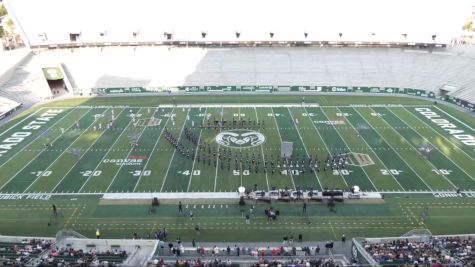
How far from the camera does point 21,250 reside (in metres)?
18.8

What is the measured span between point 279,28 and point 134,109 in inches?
1227

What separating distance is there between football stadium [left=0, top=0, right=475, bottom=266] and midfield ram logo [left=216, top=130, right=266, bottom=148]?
0.18 m

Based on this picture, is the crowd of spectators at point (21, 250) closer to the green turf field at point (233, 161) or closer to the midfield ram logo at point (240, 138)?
the green turf field at point (233, 161)

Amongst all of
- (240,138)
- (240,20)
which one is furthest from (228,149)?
(240,20)

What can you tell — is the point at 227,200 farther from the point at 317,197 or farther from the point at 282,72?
the point at 282,72

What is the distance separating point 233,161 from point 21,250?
16.2 metres

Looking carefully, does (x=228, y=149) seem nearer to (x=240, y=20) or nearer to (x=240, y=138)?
(x=240, y=138)

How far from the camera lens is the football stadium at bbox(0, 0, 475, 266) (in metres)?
21.7

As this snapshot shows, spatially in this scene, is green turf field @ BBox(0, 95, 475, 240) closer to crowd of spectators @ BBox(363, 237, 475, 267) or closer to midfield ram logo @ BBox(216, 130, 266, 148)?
midfield ram logo @ BBox(216, 130, 266, 148)

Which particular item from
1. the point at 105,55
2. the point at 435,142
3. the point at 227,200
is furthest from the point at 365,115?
the point at 105,55

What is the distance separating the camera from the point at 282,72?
195ft

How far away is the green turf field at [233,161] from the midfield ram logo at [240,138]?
0.18 m

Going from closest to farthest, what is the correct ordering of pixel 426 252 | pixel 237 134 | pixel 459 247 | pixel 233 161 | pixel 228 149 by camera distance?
pixel 426 252
pixel 459 247
pixel 233 161
pixel 228 149
pixel 237 134

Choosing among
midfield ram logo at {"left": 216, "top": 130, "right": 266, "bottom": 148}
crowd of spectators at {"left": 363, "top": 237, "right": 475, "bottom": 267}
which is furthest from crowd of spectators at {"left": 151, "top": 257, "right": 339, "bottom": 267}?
midfield ram logo at {"left": 216, "top": 130, "right": 266, "bottom": 148}
